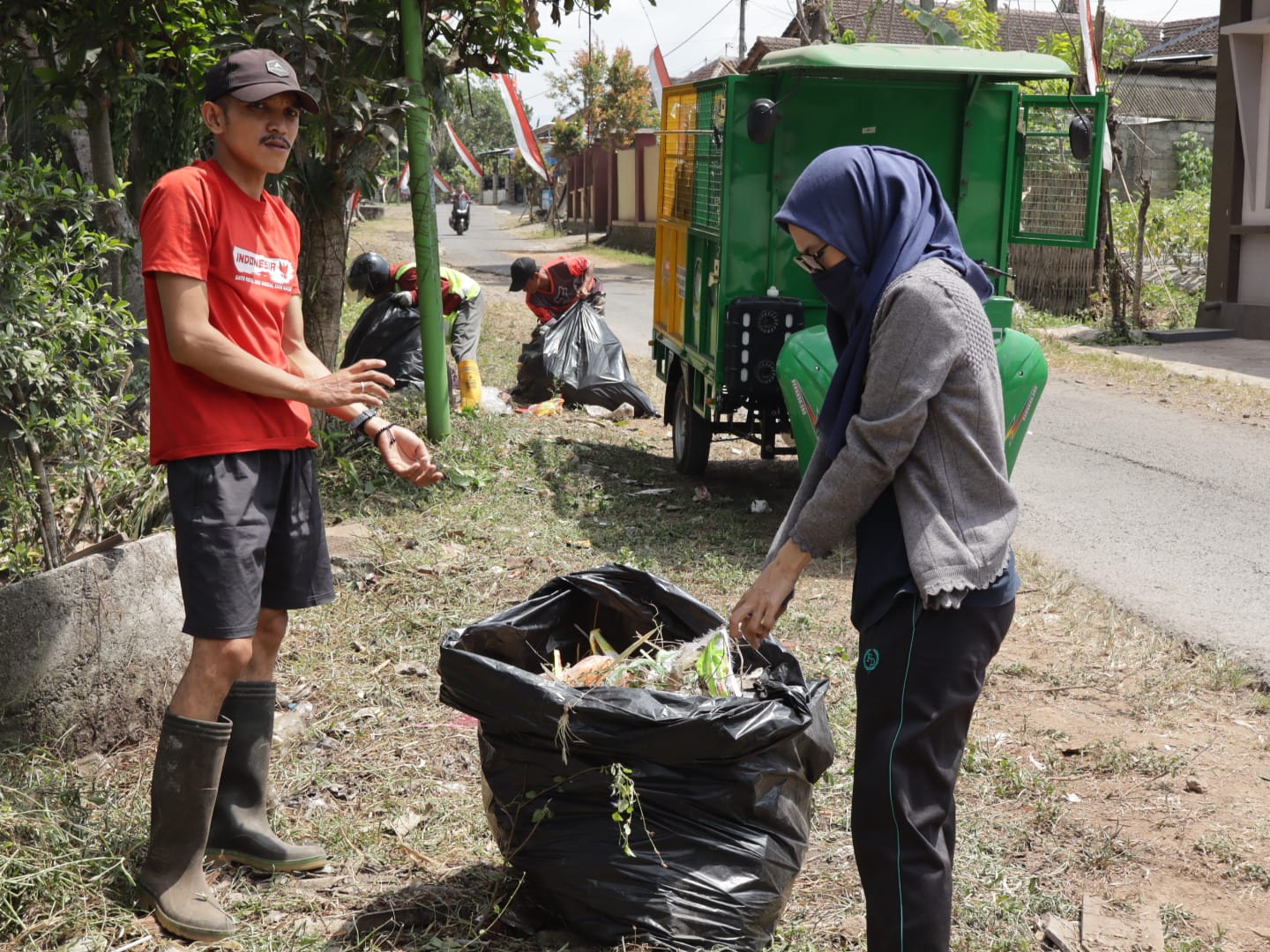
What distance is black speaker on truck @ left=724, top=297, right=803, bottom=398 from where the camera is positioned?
20.8 feet

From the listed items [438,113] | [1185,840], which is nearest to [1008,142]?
[438,113]

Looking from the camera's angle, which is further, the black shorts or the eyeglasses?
the black shorts

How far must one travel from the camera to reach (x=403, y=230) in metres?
37.2

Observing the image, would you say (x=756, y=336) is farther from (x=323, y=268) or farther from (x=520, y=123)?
(x=520, y=123)

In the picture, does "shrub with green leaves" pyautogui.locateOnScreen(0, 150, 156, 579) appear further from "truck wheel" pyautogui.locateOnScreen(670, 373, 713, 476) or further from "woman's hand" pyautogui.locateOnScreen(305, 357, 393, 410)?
"truck wheel" pyautogui.locateOnScreen(670, 373, 713, 476)

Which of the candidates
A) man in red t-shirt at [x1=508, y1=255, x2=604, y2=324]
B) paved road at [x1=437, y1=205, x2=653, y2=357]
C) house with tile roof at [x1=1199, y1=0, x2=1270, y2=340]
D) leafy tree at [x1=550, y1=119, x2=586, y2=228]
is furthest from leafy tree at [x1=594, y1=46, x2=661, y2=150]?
man in red t-shirt at [x1=508, y1=255, x2=604, y2=324]

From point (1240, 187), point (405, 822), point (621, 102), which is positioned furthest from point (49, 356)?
point (621, 102)

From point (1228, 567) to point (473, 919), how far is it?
458 cm

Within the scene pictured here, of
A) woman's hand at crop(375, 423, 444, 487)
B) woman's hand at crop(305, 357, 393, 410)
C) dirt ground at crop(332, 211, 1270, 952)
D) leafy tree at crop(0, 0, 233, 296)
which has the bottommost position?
dirt ground at crop(332, 211, 1270, 952)

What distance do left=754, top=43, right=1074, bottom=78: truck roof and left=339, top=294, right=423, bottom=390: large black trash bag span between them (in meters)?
3.25

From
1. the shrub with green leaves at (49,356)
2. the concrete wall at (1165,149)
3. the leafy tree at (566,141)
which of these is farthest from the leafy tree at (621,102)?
the shrub with green leaves at (49,356)

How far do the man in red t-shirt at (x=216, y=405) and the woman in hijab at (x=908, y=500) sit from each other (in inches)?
44.5

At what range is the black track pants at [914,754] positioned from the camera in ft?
7.56

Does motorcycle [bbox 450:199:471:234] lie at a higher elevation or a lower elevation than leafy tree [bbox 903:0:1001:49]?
lower
